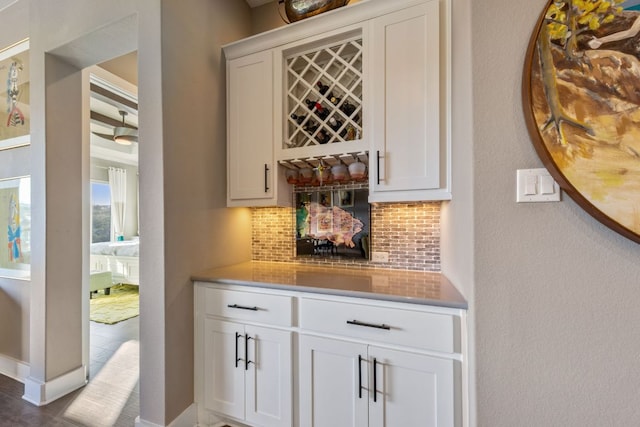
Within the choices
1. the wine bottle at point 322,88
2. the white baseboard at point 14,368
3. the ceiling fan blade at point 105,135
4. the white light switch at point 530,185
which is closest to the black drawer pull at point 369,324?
the white light switch at point 530,185

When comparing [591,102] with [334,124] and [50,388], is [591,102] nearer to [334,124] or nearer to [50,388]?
[334,124]

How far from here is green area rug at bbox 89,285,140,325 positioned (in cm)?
348

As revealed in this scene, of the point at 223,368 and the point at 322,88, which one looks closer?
the point at 223,368

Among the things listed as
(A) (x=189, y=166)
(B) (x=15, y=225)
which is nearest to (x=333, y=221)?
(A) (x=189, y=166)

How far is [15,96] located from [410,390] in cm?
349

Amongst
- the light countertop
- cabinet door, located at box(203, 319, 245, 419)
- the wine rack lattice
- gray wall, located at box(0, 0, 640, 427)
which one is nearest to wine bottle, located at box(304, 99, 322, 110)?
the wine rack lattice

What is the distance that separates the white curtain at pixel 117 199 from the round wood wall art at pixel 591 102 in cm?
784

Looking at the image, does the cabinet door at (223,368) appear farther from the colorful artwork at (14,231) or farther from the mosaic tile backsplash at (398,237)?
the colorful artwork at (14,231)

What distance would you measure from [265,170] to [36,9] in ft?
6.65

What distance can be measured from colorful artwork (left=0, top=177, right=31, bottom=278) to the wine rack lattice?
2168mm

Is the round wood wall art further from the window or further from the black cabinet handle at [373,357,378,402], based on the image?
the window

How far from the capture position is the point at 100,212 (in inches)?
251

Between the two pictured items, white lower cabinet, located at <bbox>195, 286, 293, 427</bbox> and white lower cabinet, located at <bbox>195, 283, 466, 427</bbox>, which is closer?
white lower cabinet, located at <bbox>195, 283, 466, 427</bbox>

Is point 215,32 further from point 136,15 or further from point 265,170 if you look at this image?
point 265,170
